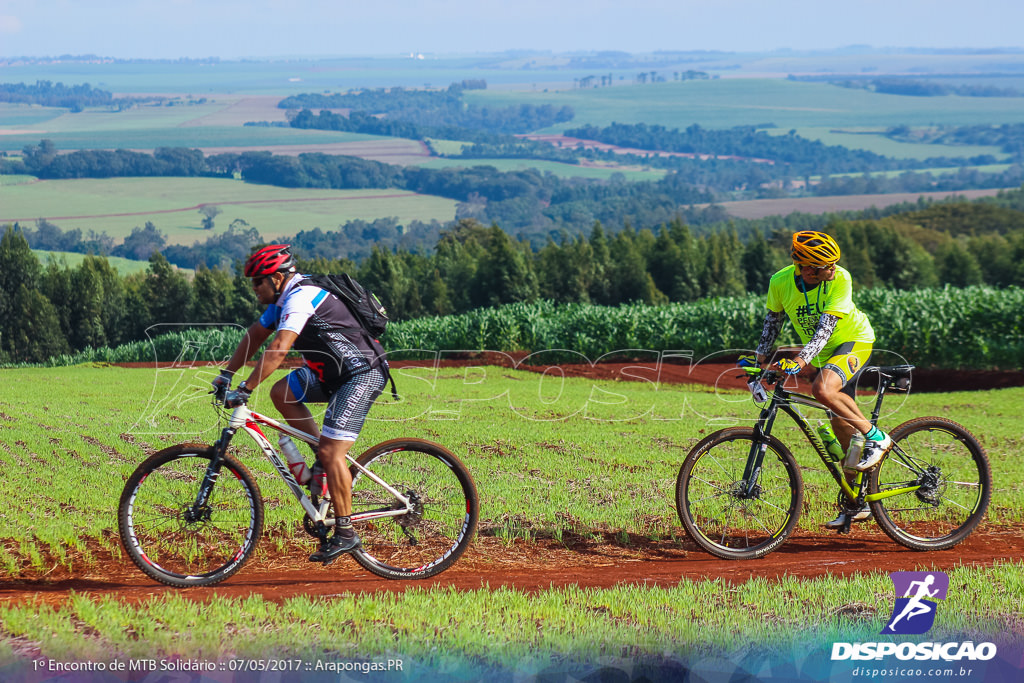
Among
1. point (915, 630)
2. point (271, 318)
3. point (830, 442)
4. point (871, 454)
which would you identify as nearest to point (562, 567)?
point (830, 442)

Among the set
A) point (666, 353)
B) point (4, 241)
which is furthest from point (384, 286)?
point (666, 353)

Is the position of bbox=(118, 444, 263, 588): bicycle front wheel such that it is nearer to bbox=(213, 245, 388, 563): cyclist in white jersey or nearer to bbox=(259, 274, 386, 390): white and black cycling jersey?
bbox=(213, 245, 388, 563): cyclist in white jersey

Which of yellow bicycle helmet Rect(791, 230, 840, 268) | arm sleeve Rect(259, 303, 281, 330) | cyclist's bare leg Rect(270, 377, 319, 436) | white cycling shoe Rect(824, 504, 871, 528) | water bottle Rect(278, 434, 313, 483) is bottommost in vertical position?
white cycling shoe Rect(824, 504, 871, 528)

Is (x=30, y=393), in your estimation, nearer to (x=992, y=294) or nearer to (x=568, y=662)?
(x=568, y=662)

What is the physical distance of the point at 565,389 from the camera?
2059 centimetres

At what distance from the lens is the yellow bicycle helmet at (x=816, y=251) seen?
686cm

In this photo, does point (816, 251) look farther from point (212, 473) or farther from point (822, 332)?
point (212, 473)

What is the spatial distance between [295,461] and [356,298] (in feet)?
4.10

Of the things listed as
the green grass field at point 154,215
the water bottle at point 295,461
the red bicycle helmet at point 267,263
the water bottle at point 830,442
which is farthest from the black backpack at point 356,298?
the green grass field at point 154,215

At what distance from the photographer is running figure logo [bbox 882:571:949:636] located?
5.61 meters

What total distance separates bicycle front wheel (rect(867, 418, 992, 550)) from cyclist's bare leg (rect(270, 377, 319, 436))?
181 inches

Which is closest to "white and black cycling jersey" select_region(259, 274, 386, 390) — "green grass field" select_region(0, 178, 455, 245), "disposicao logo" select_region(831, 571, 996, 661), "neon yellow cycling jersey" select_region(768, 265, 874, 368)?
"neon yellow cycling jersey" select_region(768, 265, 874, 368)

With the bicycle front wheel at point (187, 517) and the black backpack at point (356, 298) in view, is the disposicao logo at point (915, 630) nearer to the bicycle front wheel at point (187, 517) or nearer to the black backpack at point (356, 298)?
the black backpack at point (356, 298)

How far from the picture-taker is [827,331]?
6.94 metres
